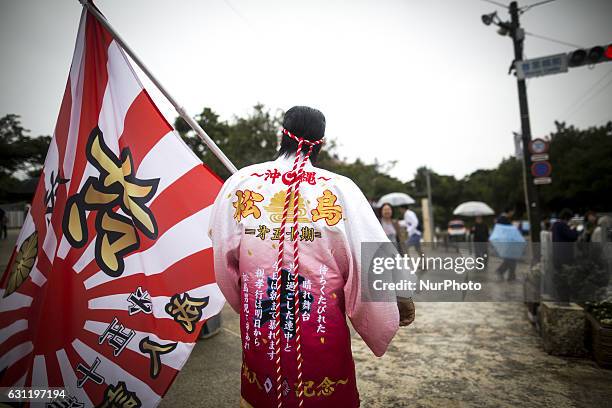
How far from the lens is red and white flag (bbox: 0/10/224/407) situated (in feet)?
6.22

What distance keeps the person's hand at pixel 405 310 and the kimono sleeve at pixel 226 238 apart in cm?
79

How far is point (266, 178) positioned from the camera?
153 centimetres

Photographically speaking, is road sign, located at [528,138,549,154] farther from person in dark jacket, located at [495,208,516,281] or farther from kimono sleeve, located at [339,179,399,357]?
kimono sleeve, located at [339,179,399,357]

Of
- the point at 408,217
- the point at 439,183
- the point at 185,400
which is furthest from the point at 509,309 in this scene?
the point at 439,183

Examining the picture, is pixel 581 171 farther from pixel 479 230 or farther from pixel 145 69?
pixel 145 69

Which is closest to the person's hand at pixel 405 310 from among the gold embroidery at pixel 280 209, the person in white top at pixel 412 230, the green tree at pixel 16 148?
the gold embroidery at pixel 280 209

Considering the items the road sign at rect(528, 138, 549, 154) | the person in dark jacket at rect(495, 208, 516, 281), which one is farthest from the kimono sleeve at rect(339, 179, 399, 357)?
the road sign at rect(528, 138, 549, 154)

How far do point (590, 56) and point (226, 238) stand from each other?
28.4 feet

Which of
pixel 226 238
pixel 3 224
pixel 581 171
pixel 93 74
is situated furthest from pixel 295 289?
pixel 581 171

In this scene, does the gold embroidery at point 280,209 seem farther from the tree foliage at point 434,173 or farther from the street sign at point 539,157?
the street sign at point 539,157

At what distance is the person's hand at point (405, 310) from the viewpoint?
1.49 metres

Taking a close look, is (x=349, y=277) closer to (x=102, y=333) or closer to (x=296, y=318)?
(x=296, y=318)

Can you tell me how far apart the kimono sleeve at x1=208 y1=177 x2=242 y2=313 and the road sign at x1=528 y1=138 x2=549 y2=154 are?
8.00m

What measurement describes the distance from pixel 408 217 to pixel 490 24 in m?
5.30
